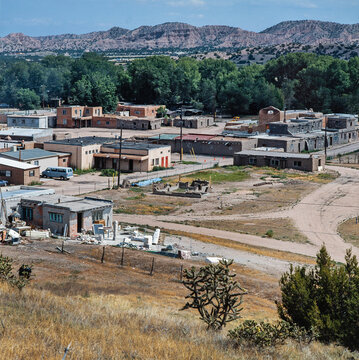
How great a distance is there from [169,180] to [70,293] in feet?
89.7

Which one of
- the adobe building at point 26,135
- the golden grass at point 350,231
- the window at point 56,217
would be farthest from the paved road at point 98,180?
the golden grass at point 350,231

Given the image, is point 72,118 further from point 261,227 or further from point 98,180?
point 261,227

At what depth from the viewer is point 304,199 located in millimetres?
38688

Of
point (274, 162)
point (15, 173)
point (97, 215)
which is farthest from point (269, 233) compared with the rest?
point (274, 162)

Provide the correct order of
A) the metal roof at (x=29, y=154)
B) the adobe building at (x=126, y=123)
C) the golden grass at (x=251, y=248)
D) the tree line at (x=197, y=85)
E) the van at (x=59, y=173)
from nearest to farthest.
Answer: the golden grass at (x=251, y=248)
the metal roof at (x=29, y=154)
the van at (x=59, y=173)
the adobe building at (x=126, y=123)
the tree line at (x=197, y=85)

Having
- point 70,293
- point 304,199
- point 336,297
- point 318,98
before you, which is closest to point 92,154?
point 304,199

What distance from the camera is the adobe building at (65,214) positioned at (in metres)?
27.5

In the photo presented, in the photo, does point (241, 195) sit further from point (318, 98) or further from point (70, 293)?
point (318, 98)

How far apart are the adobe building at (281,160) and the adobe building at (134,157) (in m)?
5.86

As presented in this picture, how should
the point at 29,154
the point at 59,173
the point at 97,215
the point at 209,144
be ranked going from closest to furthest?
the point at 97,215, the point at 59,173, the point at 29,154, the point at 209,144

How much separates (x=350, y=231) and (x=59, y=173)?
2067 cm

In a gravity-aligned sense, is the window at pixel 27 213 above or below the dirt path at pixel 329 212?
above

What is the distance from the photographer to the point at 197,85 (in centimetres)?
9925

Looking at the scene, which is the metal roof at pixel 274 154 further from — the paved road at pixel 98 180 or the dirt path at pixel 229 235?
the dirt path at pixel 229 235
